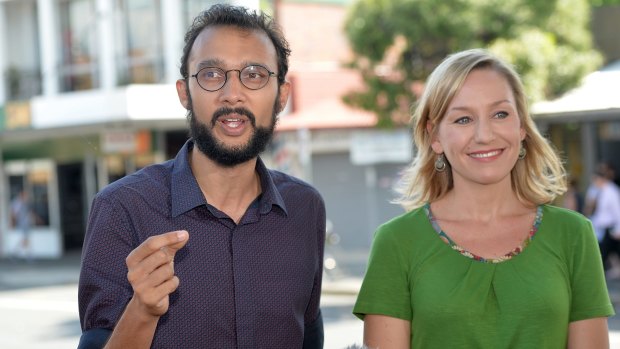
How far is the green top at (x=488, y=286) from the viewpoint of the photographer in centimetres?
326

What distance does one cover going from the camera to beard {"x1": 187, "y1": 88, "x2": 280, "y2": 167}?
3283 mm

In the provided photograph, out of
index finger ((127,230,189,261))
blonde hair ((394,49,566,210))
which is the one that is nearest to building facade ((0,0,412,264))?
blonde hair ((394,49,566,210))

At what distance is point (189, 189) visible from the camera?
330 centimetres

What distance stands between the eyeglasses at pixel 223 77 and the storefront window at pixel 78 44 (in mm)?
23752

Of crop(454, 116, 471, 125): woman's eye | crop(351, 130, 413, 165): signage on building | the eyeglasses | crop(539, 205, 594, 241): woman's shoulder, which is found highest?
the eyeglasses

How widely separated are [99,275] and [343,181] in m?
21.8

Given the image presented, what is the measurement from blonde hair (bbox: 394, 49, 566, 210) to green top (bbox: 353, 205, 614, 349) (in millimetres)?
202

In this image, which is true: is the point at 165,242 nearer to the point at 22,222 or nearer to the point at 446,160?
the point at 446,160

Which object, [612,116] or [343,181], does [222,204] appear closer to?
[612,116]

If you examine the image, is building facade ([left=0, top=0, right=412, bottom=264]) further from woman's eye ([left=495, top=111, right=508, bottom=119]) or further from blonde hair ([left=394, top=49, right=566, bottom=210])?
woman's eye ([left=495, top=111, right=508, bottom=119])

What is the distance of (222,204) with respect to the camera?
3344 mm

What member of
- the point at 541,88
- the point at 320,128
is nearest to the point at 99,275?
the point at 541,88

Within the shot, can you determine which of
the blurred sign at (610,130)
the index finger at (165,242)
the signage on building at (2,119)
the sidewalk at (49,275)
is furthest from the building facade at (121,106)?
the index finger at (165,242)

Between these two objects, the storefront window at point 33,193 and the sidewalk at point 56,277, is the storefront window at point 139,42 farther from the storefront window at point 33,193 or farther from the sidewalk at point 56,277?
the storefront window at point 33,193
